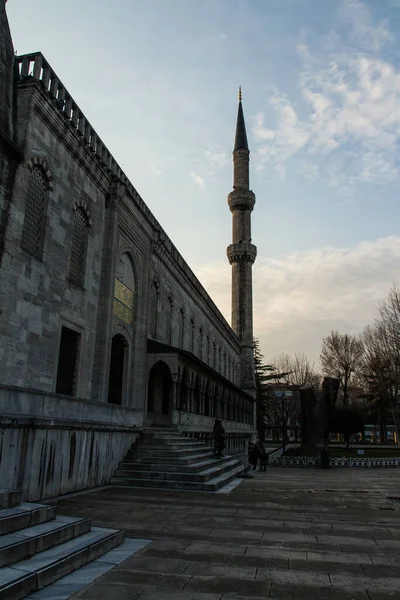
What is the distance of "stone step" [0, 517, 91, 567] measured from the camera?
468cm

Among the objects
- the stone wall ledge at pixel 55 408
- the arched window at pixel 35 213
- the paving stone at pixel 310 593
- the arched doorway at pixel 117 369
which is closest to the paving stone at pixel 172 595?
the paving stone at pixel 310 593

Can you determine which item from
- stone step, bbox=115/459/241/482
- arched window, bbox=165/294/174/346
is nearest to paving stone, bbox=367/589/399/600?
stone step, bbox=115/459/241/482

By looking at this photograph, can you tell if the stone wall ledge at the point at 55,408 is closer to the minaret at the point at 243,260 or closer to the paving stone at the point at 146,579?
the paving stone at the point at 146,579

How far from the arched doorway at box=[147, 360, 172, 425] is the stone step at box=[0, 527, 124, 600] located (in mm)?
14219

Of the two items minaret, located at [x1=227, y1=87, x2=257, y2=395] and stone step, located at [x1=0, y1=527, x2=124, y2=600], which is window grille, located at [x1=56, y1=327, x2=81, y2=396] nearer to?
stone step, located at [x1=0, y1=527, x2=124, y2=600]

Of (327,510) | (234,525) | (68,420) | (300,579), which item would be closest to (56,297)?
(68,420)

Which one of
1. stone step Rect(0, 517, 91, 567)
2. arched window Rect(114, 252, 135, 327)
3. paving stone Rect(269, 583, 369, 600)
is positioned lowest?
paving stone Rect(269, 583, 369, 600)

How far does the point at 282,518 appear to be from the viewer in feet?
29.3

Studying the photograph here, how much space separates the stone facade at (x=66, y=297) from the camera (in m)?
10.4

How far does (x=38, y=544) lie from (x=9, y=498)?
822 mm

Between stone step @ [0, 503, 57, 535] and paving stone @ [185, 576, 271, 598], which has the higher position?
stone step @ [0, 503, 57, 535]

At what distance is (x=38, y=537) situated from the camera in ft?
17.0

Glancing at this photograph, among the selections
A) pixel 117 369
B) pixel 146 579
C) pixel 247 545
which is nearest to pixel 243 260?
pixel 117 369

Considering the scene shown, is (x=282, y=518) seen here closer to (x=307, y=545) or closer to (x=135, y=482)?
(x=307, y=545)
